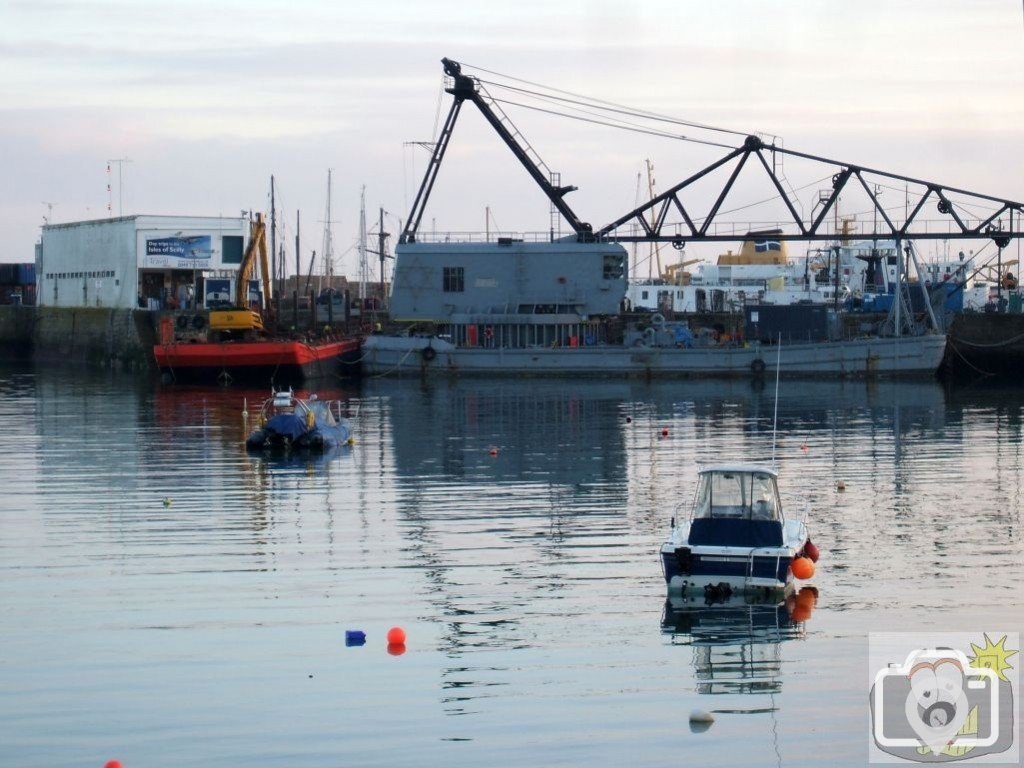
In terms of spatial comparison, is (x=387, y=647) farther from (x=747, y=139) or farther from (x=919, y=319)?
(x=919, y=319)

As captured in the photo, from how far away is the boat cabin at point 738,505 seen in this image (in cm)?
2403

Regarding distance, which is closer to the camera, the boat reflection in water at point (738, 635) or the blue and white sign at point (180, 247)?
the boat reflection in water at point (738, 635)

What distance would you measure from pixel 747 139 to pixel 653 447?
112 ft

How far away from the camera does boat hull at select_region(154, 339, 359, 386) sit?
245 ft

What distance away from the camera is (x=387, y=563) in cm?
2752

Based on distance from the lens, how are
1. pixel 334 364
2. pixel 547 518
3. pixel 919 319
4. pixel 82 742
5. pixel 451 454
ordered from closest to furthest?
1. pixel 82 742
2. pixel 547 518
3. pixel 451 454
4. pixel 334 364
5. pixel 919 319

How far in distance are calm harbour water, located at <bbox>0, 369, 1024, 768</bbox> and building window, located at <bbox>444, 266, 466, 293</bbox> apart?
119 ft

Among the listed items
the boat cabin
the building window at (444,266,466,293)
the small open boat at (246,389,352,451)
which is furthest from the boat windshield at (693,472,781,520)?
the building window at (444,266,466,293)

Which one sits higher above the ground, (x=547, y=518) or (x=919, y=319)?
(x=919, y=319)

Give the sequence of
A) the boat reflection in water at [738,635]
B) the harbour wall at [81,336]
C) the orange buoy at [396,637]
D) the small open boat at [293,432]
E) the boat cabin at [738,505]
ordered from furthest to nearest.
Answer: the harbour wall at [81,336] < the small open boat at [293,432] < the boat cabin at [738,505] < the orange buoy at [396,637] < the boat reflection in water at [738,635]

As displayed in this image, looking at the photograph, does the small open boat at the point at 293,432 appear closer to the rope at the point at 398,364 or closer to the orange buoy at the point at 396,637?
the orange buoy at the point at 396,637

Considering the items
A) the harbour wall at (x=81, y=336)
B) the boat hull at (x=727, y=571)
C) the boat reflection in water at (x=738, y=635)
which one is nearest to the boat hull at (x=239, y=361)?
the harbour wall at (x=81, y=336)

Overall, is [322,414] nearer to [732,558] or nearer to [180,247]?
[732,558]

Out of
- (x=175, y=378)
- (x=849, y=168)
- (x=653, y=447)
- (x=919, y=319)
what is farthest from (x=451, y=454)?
(x=919, y=319)
